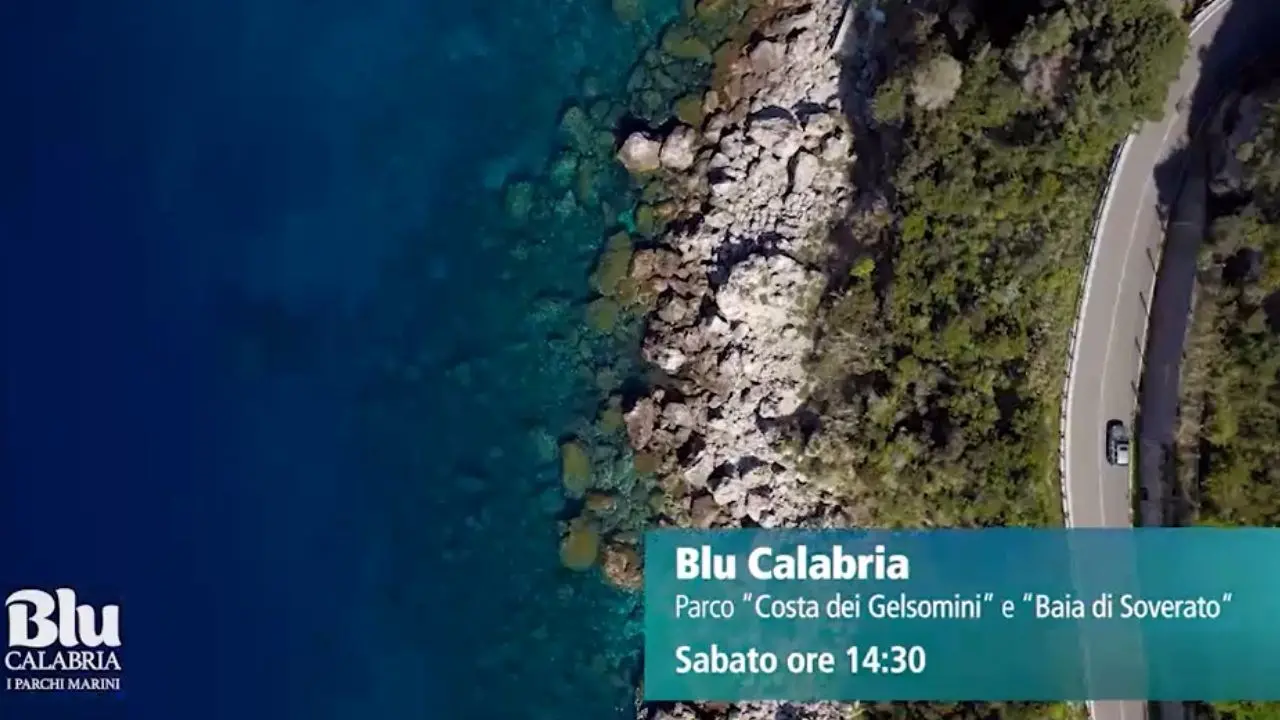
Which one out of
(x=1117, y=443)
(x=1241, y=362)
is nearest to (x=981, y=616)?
(x=1117, y=443)

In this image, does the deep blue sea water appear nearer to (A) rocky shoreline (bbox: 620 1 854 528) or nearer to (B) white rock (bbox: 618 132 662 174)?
(B) white rock (bbox: 618 132 662 174)

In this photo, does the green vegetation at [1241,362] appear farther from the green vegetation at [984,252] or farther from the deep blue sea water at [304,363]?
the deep blue sea water at [304,363]

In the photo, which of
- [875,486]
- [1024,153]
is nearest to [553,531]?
[875,486]

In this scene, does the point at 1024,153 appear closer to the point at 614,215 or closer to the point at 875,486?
the point at 875,486

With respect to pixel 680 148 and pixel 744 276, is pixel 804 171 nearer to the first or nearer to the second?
pixel 744 276

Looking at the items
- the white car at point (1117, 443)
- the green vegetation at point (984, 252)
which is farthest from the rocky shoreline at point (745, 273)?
the white car at point (1117, 443)
